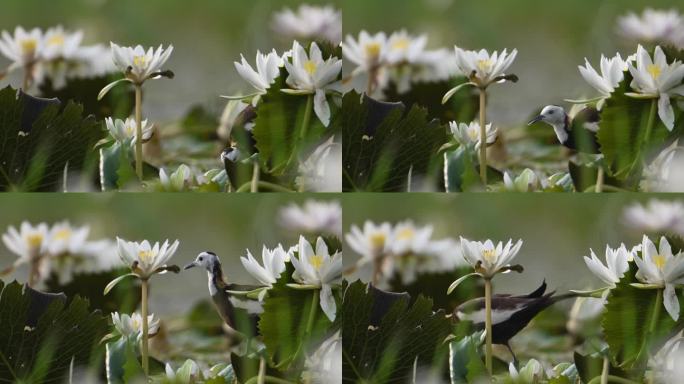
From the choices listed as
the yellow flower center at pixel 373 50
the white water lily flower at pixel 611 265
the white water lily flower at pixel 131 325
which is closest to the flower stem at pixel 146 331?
the white water lily flower at pixel 131 325

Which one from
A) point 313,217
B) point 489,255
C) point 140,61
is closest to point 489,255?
point 489,255

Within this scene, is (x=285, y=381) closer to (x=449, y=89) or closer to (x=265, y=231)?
(x=265, y=231)

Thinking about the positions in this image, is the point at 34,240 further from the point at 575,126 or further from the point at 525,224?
the point at 575,126

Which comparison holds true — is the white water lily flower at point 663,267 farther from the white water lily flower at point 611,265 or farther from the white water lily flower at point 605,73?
the white water lily flower at point 605,73

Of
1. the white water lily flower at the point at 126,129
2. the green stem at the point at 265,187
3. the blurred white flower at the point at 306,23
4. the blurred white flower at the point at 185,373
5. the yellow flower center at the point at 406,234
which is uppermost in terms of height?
the blurred white flower at the point at 306,23

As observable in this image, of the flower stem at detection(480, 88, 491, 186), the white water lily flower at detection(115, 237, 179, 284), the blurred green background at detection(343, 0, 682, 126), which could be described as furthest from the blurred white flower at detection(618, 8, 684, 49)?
the white water lily flower at detection(115, 237, 179, 284)
